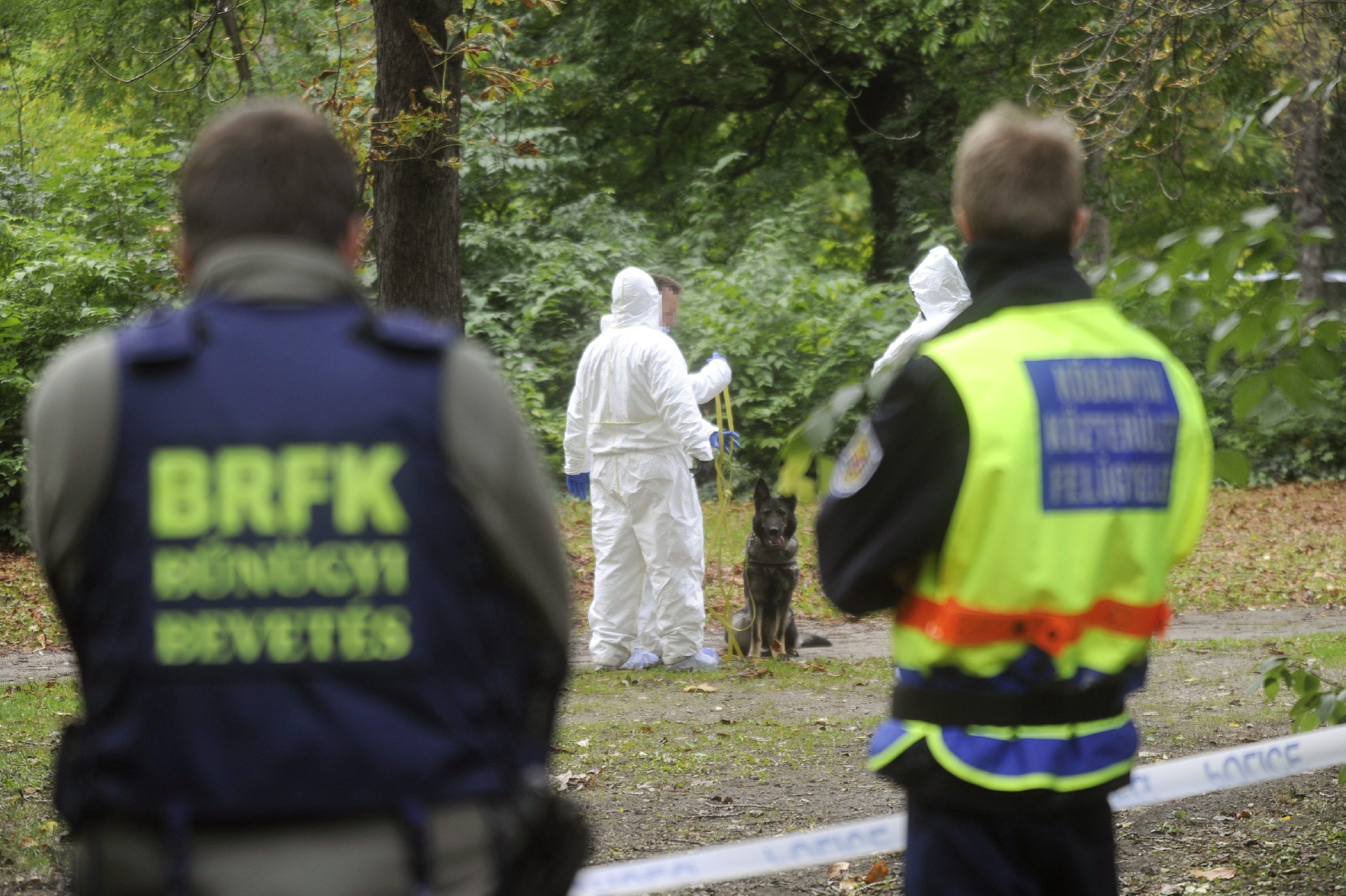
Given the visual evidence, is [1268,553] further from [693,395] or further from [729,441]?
[693,395]

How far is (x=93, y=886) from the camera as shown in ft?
5.23

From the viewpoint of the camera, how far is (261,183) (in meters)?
1.71

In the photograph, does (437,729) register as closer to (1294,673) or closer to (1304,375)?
(1304,375)

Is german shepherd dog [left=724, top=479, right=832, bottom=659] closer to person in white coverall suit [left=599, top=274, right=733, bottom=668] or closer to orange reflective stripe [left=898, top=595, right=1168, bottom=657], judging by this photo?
person in white coverall suit [left=599, top=274, right=733, bottom=668]

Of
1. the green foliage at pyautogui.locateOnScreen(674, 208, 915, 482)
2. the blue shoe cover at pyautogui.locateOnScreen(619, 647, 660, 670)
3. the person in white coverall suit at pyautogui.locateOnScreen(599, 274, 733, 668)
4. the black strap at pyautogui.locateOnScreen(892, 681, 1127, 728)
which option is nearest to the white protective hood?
the person in white coverall suit at pyautogui.locateOnScreen(599, 274, 733, 668)

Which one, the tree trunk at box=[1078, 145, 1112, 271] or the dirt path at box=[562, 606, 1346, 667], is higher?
the tree trunk at box=[1078, 145, 1112, 271]

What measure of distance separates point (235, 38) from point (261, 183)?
698 centimetres

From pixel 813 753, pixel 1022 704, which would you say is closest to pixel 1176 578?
pixel 813 753

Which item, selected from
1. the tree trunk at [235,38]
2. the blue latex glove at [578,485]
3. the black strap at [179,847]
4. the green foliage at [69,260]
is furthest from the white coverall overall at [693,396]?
the black strap at [179,847]

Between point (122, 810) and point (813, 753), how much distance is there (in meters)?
5.01

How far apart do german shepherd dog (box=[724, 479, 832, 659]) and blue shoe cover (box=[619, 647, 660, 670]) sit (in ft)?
2.55

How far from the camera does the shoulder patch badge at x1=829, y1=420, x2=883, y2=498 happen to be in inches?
84.0

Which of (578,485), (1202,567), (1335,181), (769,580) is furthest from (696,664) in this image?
(1335,181)

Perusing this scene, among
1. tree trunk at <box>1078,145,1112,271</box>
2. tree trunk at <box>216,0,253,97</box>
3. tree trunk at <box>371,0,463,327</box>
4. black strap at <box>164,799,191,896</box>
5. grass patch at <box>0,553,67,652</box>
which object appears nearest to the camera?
black strap at <box>164,799,191,896</box>
